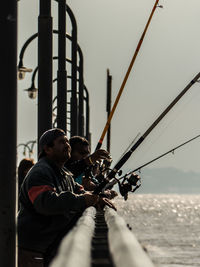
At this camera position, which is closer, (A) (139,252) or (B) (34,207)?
(A) (139,252)

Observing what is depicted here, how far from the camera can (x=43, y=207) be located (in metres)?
5.79

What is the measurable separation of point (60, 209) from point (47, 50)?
579 centimetres

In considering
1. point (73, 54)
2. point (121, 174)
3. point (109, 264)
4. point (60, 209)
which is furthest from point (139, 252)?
point (73, 54)

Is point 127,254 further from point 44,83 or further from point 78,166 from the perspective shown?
point 44,83

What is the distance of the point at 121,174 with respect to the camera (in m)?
10.0

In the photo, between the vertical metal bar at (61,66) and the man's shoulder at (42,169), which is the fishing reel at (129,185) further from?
the vertical metal bar at (61,66)

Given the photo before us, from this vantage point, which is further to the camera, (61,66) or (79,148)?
(61,66)

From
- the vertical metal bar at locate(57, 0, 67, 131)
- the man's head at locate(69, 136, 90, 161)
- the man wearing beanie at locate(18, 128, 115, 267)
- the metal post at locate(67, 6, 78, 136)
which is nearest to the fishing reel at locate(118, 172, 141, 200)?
the man's head at locate(69, 136, 90, 161)

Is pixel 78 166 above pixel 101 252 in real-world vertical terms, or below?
below
